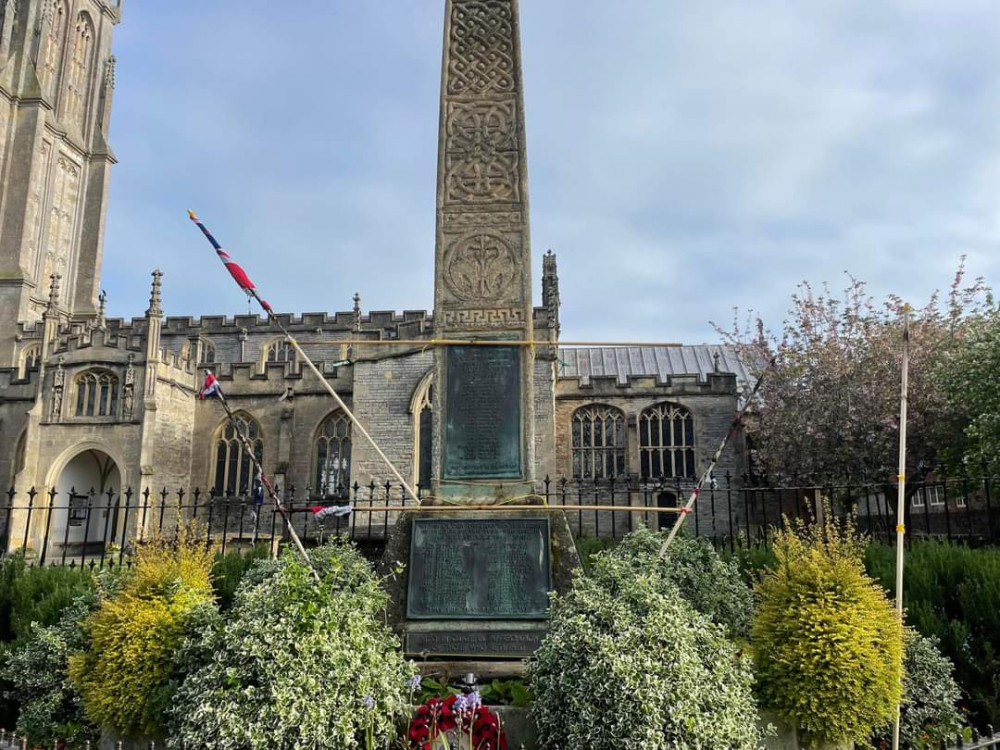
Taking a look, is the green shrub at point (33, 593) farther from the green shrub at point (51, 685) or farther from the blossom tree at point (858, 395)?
the blossom tree at point (858, 395)

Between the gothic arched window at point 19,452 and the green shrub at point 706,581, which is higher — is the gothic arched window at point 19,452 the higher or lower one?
the higher one

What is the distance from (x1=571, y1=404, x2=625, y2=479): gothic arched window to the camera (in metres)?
29.8

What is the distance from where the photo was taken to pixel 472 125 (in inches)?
296

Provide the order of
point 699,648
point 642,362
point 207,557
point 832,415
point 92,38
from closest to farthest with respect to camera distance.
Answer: point 699,648
point 207,557
point 832,415
point 642,362
point 92,38

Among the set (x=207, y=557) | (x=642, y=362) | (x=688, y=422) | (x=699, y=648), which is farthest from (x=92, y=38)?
(x=699, y=648)

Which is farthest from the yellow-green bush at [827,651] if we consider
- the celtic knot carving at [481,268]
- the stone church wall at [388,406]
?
the stone church wall at [388,406]

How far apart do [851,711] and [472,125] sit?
19.3ft

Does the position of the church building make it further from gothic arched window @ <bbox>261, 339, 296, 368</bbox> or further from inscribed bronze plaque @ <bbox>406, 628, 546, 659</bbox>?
inscribed bronze plaque @ <bbox>406, 628, 546, 659</bbox>

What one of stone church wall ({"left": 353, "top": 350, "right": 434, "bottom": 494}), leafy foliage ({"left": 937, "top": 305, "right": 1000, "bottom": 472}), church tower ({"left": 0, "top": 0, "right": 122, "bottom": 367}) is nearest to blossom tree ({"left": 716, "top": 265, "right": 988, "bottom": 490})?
leafy foliage ({"left": 937, "top": 305, "right": 1000, "bottom": 472})

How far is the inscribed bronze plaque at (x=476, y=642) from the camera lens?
5836 millimetres

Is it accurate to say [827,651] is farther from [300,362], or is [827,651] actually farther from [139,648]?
[300,362]

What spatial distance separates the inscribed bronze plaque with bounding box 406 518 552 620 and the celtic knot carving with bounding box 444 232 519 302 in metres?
2.17

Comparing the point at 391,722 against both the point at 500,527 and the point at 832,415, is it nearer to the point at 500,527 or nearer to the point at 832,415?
the point at 500,527

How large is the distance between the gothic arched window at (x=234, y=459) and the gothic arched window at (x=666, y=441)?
14998mm
